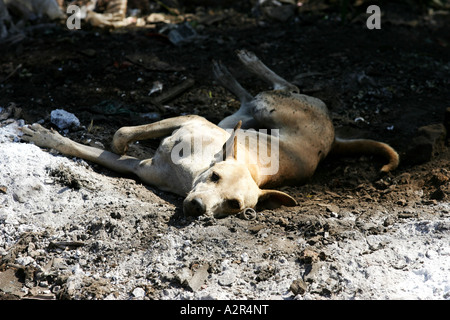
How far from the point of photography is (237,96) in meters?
7.01

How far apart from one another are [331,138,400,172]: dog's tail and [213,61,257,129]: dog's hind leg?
3.35 feet

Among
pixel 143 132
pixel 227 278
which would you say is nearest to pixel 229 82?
pixel 143 132

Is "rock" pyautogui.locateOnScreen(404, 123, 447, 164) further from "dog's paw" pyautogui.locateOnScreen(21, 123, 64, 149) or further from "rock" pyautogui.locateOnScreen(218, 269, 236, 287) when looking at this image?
"dog's paw" pyautogui.locateOnScreen(21, 123, 64, 149)

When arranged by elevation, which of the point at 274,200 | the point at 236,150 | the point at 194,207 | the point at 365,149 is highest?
the point at 236,150

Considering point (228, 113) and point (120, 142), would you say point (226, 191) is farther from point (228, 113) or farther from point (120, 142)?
point (228, 113)

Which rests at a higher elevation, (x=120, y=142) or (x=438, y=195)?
(x=120, y=142)

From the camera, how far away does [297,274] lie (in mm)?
3990

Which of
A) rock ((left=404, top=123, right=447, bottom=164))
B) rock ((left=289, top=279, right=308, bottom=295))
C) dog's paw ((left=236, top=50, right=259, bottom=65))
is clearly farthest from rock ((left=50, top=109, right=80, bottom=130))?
rock ((left=404, top=123, right=447, bottom=164))

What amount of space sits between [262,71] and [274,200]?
2.69m

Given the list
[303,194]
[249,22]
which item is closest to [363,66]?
[249,22]

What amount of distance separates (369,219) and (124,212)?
7.07 feet

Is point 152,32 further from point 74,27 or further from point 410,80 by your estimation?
point 410,80

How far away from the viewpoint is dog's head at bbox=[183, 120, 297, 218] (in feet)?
14.6

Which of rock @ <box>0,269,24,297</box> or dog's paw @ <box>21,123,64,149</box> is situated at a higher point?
dog's paw @ <box>21,123,64,149</box>
